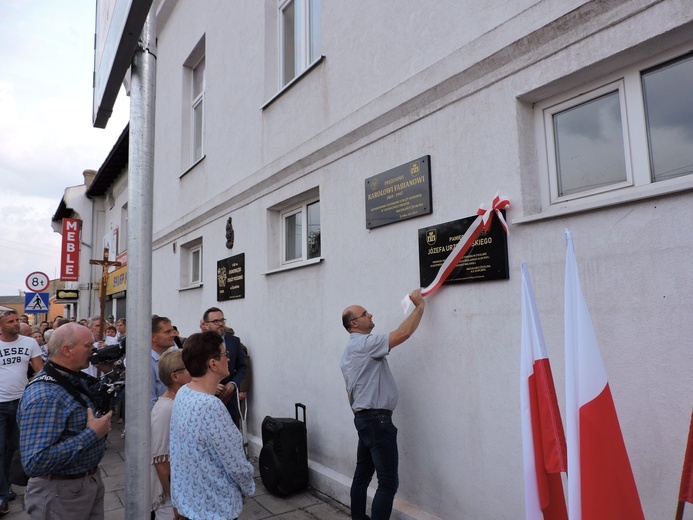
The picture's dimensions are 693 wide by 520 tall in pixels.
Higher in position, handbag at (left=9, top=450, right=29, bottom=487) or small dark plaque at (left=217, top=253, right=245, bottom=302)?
small dark plaque at (left=217, top=253, right=245, bottom=302)

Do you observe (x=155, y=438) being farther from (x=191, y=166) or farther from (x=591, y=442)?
(x=191, y=166)

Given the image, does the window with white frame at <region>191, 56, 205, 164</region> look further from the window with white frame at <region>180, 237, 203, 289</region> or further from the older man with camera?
the older man with camera

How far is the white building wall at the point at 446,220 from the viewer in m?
2.69

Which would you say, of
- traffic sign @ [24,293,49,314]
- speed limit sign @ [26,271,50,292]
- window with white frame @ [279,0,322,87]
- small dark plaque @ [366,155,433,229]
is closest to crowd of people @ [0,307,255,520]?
small dark plaque @ [366,155,433,229]

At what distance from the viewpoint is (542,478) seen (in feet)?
8.13

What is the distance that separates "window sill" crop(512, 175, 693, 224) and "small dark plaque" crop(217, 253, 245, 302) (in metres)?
4.67

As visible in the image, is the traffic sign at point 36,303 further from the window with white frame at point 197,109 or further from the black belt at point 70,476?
the black belt at point 70,476

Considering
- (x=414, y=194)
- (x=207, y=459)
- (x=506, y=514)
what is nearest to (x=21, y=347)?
(x=207, y=459)

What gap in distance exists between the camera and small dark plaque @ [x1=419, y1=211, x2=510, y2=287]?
346 cm

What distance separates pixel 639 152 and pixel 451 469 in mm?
2479

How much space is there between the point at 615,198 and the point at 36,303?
15.1m

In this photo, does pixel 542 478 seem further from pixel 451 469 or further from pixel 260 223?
pixel 260 223

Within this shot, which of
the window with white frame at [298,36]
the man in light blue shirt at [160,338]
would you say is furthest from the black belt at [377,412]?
the window with white frame at [298,36]

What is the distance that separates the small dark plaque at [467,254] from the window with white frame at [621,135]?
0.42 metres
